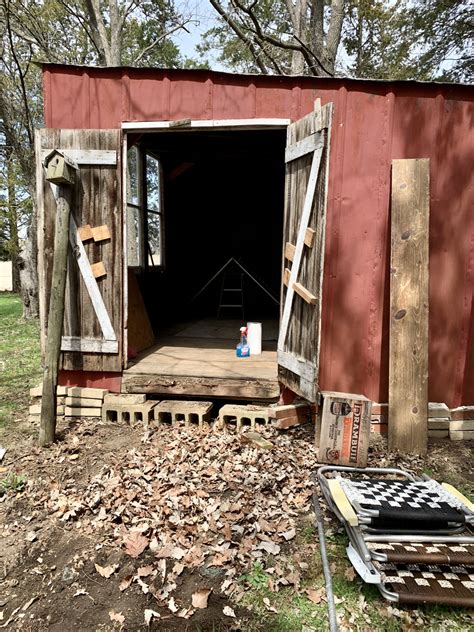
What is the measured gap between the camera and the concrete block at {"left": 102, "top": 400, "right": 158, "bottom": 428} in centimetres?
420

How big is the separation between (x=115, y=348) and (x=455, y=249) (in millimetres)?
3533

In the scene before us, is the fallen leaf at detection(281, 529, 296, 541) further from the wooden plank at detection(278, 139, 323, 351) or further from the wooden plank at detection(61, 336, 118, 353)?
the wooden plank at detection(61, 336, 118, 353)

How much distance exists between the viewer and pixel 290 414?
13.3 ft

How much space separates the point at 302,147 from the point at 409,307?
69.1 inches

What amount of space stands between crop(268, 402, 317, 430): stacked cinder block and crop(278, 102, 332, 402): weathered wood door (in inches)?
10.2

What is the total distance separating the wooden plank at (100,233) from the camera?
4.25 metres

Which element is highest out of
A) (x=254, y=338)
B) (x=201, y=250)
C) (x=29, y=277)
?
(x=201, y=250)

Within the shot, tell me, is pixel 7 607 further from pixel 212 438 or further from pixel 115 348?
pixel 115 348

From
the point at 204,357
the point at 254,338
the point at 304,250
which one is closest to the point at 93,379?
the point at 204,357

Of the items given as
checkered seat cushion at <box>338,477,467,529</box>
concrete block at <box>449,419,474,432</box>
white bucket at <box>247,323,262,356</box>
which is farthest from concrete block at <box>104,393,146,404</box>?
concrete block at <box>449,419,474,432</box>

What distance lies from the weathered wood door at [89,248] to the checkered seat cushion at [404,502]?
2.75 m

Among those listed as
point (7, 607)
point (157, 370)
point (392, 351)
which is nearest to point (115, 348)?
point (157, 370)

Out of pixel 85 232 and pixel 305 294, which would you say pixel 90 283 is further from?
pixel 305 294

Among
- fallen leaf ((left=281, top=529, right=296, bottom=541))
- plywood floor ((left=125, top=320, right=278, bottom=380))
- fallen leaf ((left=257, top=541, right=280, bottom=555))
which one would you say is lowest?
fallen leaf ((left=257, top=541, right=280, bottom=555))
